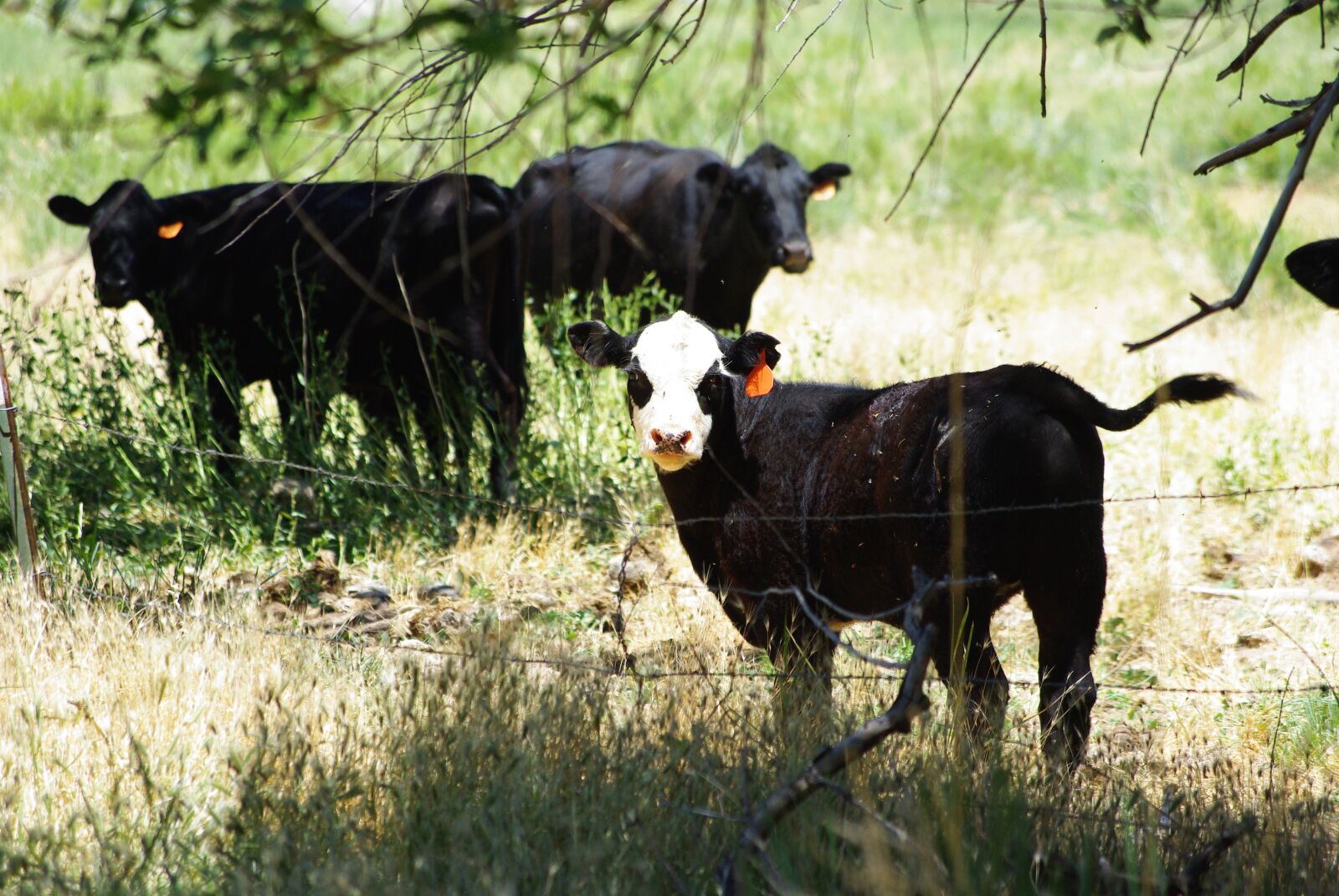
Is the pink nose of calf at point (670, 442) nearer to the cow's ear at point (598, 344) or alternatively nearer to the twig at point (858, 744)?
the cow's ear at point (598, 344)

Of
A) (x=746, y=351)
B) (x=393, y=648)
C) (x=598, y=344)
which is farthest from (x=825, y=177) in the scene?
(x=393, y=648)

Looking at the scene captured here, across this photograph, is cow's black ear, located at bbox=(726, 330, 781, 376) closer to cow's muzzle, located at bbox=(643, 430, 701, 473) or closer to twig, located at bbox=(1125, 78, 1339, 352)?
cow's muzzle, located at bbox=(643, 430, 701, 473)

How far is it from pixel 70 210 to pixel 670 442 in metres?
5.07

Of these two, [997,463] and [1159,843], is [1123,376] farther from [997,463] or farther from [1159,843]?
[1159,843]

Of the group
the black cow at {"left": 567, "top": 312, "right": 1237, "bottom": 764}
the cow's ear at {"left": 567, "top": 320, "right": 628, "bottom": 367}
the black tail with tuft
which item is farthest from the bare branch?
the cow's ear at {"left": 567, "top": 320, "right": 628, "bottom": 367}

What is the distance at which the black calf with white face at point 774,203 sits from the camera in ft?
31.2

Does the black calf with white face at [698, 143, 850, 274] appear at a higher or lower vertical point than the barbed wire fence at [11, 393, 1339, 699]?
higher

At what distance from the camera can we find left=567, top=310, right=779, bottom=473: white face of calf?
183 inches

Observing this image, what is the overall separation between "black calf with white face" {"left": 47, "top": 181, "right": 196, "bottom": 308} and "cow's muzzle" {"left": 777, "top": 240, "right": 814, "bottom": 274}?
13.3 ft

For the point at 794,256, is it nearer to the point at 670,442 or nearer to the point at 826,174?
the point at 826,174

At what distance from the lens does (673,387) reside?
474 cm

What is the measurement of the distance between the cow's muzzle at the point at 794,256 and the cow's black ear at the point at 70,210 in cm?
462

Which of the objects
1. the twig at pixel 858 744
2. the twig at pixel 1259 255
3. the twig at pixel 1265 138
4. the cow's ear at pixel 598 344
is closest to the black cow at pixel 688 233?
the cow's ear at pixel 598 344

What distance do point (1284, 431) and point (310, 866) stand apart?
6617mm
